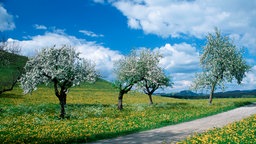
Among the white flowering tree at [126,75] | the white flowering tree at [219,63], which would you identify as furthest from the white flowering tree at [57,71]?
the white flowering tree at [219,63]

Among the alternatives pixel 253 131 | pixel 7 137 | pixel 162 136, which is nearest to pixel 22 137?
pixel 7 137

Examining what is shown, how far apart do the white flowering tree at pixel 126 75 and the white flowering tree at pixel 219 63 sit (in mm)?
16466

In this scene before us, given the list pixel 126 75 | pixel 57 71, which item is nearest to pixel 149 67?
pixel 126 75

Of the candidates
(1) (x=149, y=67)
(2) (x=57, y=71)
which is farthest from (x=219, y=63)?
(2) (x=57, y=71)

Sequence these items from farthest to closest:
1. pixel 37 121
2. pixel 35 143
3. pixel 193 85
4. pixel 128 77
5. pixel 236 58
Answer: pixel 193 85
pixel 236 58
pixel 128 77
pixel 37 121
pixel 35 143

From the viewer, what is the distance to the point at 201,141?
54.9 ft

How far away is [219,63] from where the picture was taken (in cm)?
6138

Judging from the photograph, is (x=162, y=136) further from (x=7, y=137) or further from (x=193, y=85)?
(x=193, y=85)

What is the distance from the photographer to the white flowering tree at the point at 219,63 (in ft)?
199

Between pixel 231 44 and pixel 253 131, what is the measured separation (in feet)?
149

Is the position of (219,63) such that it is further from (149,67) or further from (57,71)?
(57,71)

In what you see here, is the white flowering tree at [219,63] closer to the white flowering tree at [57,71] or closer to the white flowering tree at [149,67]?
the white flowering tree at [149,67]

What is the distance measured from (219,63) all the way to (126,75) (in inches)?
806

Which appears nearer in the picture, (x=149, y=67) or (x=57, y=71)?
(x=57, y=71)
